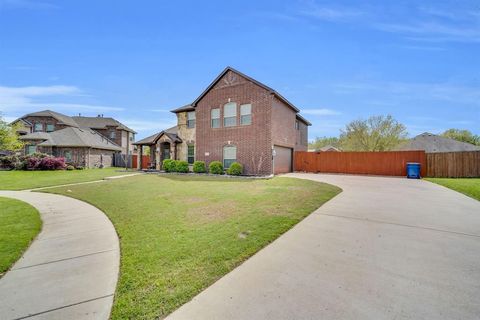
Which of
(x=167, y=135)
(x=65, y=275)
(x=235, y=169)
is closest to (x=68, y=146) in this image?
(x=167, y=135)

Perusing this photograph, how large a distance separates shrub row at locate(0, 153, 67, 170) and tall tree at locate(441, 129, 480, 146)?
68680 mm

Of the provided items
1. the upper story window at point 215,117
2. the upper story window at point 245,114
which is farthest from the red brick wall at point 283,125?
the upper story window at point 215,117

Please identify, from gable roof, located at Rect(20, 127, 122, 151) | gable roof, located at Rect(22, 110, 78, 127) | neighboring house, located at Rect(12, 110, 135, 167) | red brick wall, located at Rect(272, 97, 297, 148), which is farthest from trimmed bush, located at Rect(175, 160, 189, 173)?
gable roof, located at Rect(22, 110, 78, 127)

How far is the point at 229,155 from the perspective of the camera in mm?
18703

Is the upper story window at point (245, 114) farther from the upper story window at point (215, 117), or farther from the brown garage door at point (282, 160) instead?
the brown garage door at point (282, 160)

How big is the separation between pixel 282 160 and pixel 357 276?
1662 cm

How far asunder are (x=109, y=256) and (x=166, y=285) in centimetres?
174

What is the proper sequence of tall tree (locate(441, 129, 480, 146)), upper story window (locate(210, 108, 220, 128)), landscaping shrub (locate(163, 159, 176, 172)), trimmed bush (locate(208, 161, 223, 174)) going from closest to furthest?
trimmed bush (locate(208, 161, 223, 174)) → upper story window (locate(210, 108, 220, 128)) → landscaping shrub (locate(163, 159, 176, 172)) → tall tree (locate(441, 129, 480, 146))

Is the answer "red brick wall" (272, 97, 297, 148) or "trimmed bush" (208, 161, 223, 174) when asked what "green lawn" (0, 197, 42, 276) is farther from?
"red brick wall" (272, 97, 297, 148)

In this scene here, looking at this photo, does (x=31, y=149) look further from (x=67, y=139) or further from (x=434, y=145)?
(x=434, y=145)

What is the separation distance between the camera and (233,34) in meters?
13.3

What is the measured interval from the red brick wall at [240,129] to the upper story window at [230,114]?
0.30m

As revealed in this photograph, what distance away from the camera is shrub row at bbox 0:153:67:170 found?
22.9m

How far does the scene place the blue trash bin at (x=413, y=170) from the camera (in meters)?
16.2
